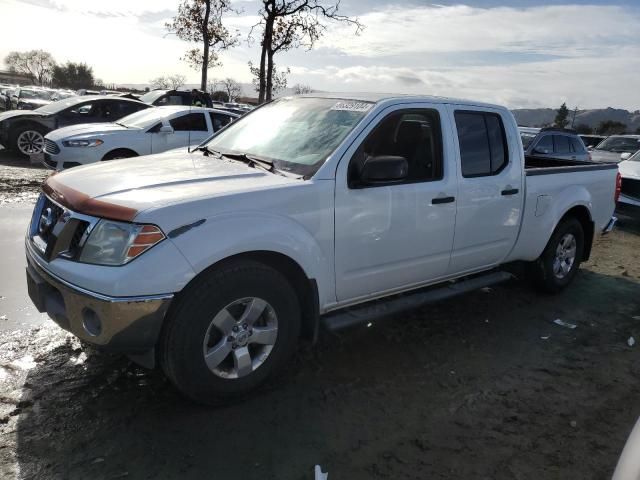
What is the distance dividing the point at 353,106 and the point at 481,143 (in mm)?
1226

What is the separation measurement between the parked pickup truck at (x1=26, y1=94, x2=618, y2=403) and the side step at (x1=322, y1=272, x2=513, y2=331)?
0.6 inches

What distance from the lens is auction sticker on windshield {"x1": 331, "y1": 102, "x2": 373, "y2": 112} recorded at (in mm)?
3633

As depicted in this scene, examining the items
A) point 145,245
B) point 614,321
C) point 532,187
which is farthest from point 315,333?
point 614,321

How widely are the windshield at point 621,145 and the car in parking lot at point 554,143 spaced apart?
2.71 m

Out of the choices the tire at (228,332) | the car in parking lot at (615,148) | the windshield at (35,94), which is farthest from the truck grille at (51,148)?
the windshield at (35,94)

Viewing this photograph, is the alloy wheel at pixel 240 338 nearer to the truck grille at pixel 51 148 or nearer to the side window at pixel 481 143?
the side window at pixel 481 143

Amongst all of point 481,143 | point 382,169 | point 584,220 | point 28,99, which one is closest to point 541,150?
point 584,220

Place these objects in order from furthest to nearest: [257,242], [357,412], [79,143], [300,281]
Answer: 1. [79,143]
2. [300,281]
3. [357,412]
4. [257,242]

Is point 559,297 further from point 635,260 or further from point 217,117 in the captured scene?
point 217,117

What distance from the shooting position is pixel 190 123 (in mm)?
10078

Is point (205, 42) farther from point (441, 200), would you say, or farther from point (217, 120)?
point (441, 200)

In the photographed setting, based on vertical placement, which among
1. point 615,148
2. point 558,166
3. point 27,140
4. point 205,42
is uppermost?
point 205,42

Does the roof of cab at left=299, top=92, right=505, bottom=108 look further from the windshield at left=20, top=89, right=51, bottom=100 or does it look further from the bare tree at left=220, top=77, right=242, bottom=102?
the bare tree at left=220, top=77, right=242, bottom=102

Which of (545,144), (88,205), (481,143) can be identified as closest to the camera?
(88,205)
